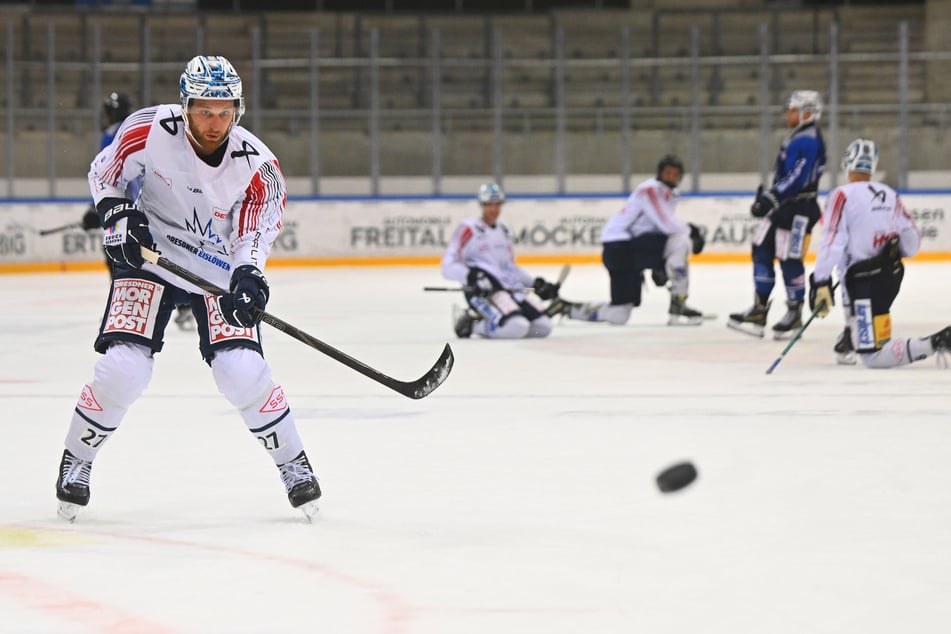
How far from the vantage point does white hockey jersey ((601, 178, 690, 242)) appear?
32.1ft

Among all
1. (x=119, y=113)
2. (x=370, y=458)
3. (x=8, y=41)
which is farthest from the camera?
(x=8, y=41)

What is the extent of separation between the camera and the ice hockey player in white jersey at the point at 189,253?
3602 mm

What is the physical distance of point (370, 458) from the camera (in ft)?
15.1

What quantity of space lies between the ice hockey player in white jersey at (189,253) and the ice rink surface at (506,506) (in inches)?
8.3

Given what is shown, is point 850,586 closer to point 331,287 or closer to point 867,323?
point 867,323

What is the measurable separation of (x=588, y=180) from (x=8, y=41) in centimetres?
625

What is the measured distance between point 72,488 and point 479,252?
5504mm

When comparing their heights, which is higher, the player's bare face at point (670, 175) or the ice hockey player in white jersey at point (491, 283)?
the player's bare face at point (670, 175)

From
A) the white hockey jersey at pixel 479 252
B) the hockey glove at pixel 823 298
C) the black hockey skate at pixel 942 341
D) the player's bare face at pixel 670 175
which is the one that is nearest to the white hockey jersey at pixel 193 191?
the hockey glove at pixel 823 298

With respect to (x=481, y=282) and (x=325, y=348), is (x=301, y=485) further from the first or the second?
(x=481, y=282)

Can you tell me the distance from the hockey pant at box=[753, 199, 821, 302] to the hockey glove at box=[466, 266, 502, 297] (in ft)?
5.02

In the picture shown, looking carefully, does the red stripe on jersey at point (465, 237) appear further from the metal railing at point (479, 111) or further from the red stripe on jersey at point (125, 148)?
the metal railing at point (479, 111)

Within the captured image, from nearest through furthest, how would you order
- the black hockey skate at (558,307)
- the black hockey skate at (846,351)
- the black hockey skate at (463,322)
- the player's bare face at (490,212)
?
the black hockey skate at (846,351) < the black hockey skate at (463,322) < the player's bare face at (490,212) < the black hockey skate at (558,307)

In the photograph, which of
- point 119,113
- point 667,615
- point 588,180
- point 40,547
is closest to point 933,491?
point 667,615
